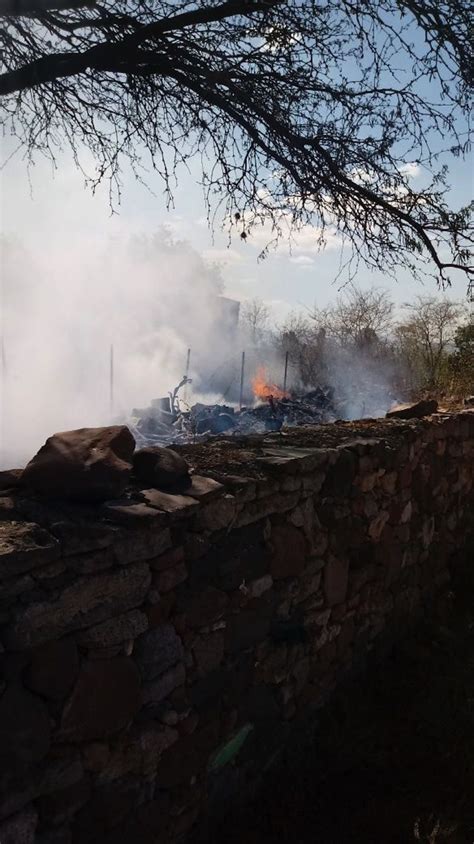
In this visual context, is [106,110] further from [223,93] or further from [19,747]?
[19,747]

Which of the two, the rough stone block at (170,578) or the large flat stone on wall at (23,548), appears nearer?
the large flat stone on wall at (23,548)

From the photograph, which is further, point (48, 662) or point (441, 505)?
point (441, 505)

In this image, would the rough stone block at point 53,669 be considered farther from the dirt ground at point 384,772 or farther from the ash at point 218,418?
the ash at point 218,418

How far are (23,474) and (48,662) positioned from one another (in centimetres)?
64

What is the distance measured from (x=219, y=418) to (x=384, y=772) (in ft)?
29.2

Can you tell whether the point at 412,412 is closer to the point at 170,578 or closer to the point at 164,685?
the point at 170,578

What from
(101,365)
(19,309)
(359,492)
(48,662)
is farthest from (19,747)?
(19,309)

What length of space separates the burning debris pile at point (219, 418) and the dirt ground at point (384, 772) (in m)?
6.93

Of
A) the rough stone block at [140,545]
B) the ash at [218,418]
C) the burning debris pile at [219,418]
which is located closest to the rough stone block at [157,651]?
the rough stone block at [140,545]

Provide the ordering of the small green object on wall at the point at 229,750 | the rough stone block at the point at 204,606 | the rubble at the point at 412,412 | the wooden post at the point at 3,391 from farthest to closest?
the wooden post at the point at 3,391, the rubble at the point at 412,412, the small green object on wall at the point at 229,750, the rough stone block at the point at 204,606

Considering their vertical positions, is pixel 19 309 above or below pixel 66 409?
above

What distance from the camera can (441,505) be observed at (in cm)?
484

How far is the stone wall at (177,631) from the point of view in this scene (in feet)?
5.79

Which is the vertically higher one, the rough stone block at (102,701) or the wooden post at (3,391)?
the wooden post at (3,391)
